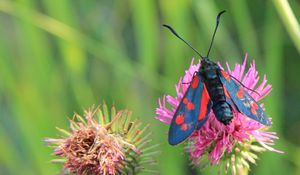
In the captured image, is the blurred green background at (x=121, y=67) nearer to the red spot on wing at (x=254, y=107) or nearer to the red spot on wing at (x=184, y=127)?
the red spot on wing at (x=254, y=107)

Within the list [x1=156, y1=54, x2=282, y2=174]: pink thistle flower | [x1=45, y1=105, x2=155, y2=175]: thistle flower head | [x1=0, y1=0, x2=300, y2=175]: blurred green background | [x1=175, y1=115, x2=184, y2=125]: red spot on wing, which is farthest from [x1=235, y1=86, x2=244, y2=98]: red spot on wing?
[x1=0, y1=0, x2=300, y2=175]: blurred green background

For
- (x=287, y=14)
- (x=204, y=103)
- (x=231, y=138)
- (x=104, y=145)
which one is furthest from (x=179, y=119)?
(x=287, y=14)

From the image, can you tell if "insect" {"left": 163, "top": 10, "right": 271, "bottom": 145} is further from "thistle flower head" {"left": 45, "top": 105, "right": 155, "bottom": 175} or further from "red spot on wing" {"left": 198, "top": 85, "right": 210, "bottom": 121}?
"thistle flower head" {"left": 45, "top": 105, "right": 155, "bottom": 175}

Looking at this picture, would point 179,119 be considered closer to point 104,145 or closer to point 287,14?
point 104,145

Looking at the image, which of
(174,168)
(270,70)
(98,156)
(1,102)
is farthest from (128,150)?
(1,102)

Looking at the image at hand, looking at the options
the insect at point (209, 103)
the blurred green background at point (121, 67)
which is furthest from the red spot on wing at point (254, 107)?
the blurred green background at point (121, 67)

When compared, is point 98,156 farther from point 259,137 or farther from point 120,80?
point 120,80

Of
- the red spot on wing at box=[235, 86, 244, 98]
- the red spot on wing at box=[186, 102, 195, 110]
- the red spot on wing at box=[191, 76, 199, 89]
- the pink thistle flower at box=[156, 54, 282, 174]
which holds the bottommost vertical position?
the pink thistle flower at box=[156, 54, 282, 174]
